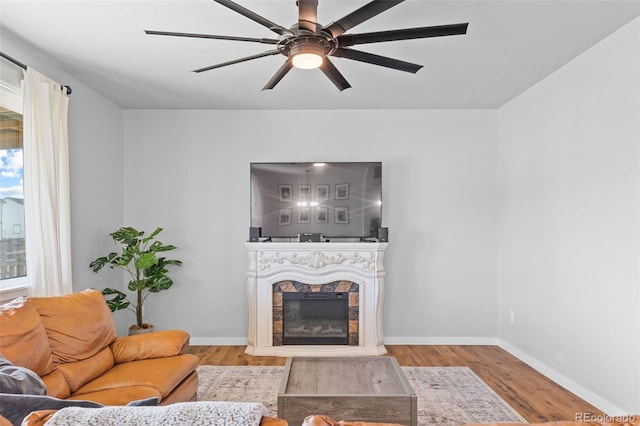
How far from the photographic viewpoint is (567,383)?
11.8 feet

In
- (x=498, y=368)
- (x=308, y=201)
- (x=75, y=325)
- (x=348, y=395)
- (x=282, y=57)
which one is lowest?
(x=498, y=368)

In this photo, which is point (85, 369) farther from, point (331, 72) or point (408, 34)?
point (408, 34)

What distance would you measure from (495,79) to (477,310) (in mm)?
2607

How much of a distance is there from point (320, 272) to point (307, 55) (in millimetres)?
2773

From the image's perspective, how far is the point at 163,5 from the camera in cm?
264

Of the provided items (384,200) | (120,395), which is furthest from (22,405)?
(384,200)

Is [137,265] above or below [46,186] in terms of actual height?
below

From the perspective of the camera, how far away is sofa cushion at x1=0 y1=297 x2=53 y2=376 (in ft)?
6.87

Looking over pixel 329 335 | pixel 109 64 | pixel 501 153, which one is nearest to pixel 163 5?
pixel 109 64

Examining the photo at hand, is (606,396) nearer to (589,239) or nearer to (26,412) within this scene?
(589,239)

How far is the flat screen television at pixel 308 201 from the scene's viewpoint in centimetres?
481

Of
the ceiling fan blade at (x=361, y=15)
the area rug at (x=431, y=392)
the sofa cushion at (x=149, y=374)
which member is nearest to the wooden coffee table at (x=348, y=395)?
the area rug at (x=431, y=392)

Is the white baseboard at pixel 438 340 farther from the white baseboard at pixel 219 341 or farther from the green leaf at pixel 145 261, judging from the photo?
the green leaf at pixel 145 261

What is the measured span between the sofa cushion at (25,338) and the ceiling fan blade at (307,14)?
2099mm
